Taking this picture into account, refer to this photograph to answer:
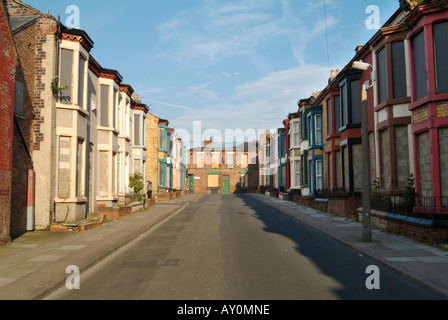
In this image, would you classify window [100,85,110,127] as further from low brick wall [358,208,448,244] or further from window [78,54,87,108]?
low brick wall [358,208,448,244]

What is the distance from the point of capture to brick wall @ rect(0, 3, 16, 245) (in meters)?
12.0

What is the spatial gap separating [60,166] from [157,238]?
5.34 metres

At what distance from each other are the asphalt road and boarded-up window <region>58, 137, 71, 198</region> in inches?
177

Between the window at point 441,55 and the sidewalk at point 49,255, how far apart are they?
37.5 ft

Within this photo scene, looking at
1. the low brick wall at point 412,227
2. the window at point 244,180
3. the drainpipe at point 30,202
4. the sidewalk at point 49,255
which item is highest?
the window at point 244,180

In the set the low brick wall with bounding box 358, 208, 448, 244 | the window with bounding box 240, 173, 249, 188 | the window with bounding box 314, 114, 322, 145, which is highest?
the window with bounding box 314, 114, 322, 145

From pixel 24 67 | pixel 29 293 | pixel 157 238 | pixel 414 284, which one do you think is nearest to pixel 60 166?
pixel 24 67

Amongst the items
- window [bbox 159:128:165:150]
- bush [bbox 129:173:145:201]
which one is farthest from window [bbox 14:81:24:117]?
window [bbox 159:128:165:150]

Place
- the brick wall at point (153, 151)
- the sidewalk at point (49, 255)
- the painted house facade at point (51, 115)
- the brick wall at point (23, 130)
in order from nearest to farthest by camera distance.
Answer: the sidewalk at point (49, 255)
the brick wall at point (23, 130)
the painted house facade at point (51, 115)
the brick wall at point (153, 151)

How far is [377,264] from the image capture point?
977 cm

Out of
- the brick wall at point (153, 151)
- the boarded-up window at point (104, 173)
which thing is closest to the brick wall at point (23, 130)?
the boarded-up window at point (104, 173)

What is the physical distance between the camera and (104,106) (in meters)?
22.9

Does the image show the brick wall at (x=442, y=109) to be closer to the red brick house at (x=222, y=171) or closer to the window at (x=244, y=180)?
the red brick house at (x=222, y=171)

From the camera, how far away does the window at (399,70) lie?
15797 millimetres
